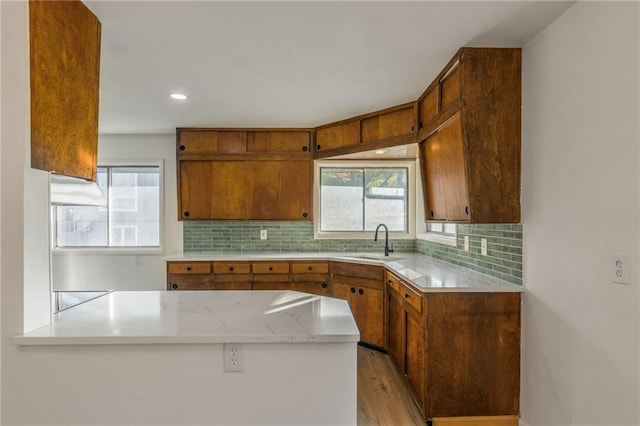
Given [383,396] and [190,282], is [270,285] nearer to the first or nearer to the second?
[190,282]

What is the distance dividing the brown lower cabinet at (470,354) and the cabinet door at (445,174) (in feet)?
1.79

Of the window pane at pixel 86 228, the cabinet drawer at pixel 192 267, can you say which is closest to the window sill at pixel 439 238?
the cabinet drawer at pixel 192 267

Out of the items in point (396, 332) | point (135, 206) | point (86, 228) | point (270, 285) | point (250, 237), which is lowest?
point (396, 332)

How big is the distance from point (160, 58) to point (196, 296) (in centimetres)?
142

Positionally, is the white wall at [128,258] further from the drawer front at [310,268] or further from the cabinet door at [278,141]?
the drawer front at [310,268]

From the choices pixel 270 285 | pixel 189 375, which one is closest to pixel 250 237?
pixel 270 285

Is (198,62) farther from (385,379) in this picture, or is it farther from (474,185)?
(385,379)

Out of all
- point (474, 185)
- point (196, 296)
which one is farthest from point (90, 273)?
point (474, 185)

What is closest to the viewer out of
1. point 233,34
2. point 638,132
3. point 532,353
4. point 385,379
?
point 638,132

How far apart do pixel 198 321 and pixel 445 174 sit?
5.94 feet

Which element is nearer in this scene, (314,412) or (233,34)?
(314,412)

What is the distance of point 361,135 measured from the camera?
10.9 feet

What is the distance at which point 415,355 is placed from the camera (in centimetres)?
233

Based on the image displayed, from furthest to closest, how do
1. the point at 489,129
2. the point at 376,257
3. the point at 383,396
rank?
the point at 376,257, the point at 383,396, the point at 489,129
